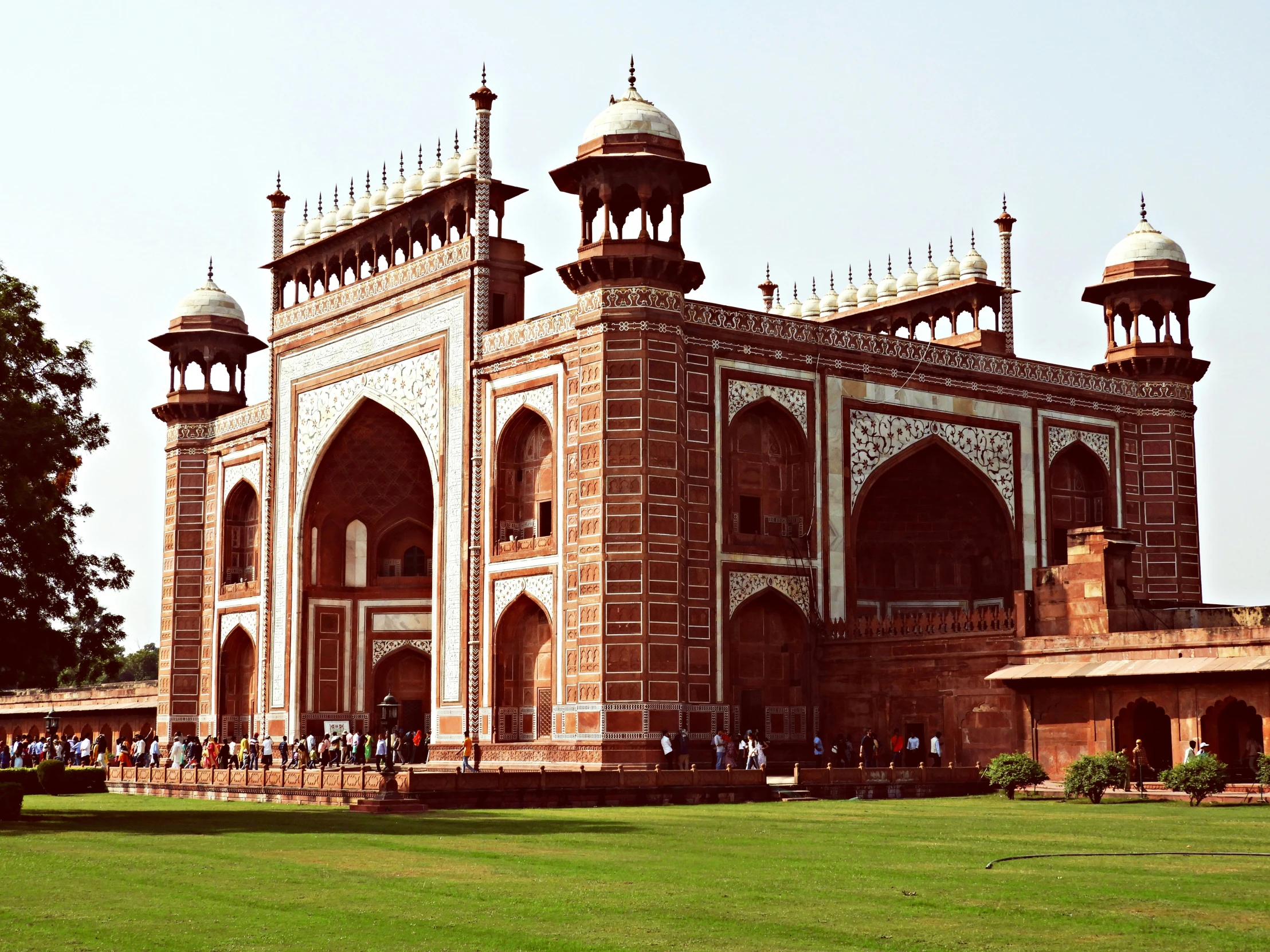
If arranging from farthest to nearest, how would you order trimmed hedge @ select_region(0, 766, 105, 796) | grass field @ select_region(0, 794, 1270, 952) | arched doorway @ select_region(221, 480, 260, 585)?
1. arched doorway @ select_region(221, 480, 260, 585)
2. trimmed hedge @ select_region(0, 766, 105, 796)
3. grass field @ select_region(0, 794, 1270, 952)

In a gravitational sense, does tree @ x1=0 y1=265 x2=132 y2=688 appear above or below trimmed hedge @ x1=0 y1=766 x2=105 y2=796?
above

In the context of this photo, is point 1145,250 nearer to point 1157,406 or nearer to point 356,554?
point 1157,406

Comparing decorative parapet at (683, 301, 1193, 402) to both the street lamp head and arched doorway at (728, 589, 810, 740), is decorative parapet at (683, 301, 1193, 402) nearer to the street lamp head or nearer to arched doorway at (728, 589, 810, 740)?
arched doorway at (728, 589, 810, 740)

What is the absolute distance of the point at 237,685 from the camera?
133 ft

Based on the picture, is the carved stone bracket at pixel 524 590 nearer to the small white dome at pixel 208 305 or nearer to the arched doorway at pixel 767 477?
the arched doorway at pixel 767 477

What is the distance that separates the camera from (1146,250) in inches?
1412

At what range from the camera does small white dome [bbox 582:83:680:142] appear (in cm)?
2942

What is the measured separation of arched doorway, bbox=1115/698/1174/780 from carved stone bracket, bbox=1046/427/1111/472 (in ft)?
30.2

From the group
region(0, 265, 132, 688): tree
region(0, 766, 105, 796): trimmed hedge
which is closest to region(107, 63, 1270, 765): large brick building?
region(0, 766, 105, 796): trimmed hedge

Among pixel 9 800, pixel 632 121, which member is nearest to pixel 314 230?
pixel 632 121

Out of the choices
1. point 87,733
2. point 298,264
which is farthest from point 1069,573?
point 87,733

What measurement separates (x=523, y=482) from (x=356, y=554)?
8045 mm

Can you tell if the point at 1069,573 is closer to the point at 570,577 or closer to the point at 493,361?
the point at 570,577

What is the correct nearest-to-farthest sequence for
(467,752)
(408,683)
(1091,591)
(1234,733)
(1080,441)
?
(1234,733) → (1091,591) → (467,752) → (1080,441) → (408,683)
